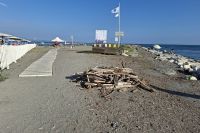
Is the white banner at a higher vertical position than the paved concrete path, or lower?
higher

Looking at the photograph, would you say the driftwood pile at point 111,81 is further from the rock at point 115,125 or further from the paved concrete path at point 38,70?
the rock at point 115,125

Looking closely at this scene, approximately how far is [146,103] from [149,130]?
3.05m

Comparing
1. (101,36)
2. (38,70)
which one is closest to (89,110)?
(38,70)

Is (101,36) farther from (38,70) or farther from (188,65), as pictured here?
(38,70)

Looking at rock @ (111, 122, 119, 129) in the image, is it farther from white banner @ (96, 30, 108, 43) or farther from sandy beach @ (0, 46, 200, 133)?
white banner @ (96, 30, 108, 43)

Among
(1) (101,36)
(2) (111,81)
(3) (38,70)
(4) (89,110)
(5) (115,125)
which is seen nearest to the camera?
(5) (115,125)

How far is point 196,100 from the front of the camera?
1225cm

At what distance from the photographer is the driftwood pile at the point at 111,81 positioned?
12516 millimetres

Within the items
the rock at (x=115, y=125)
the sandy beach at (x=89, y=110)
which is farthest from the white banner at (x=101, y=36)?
the rock at (x=115, y=125)

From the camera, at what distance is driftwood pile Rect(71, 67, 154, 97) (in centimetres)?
1252

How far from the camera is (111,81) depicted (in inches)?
504

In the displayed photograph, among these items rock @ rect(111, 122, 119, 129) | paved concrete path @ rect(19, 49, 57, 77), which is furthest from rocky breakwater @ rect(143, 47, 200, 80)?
rock @ rect(111, 122, 119, 129)

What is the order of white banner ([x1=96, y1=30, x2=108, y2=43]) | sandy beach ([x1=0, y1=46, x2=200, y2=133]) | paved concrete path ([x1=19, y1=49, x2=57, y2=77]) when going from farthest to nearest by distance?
1. white banner ([x1=96, y1=30, x2=108, y2=43])
2. paved concrete path ([x1=19, y1=49, x2=57, y2=77])
3. sandy beach ([x1=0, y1=46, x2=200, y2=133])

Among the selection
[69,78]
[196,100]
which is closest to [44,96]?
[69,78]
